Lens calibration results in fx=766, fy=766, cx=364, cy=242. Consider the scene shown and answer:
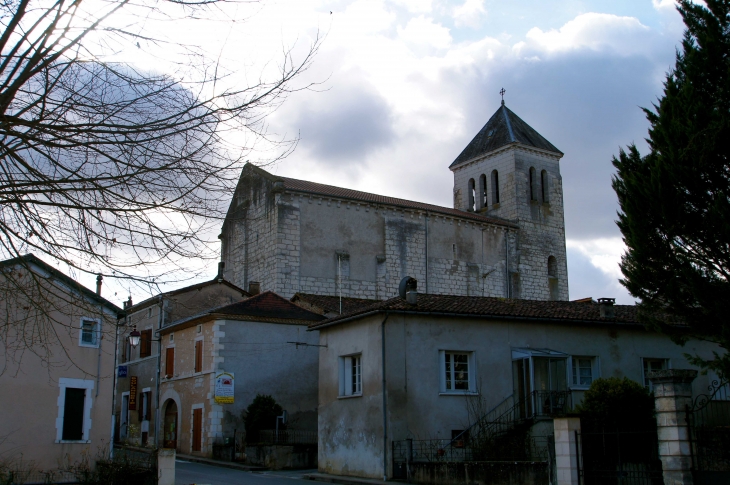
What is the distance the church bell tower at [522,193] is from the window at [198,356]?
23067mm

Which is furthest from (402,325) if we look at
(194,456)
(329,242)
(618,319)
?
(329,242)

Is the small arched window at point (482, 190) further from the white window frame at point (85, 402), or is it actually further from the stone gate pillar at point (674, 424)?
the stone gate pillar at point (674, 424)

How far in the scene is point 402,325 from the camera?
20016 millimetres

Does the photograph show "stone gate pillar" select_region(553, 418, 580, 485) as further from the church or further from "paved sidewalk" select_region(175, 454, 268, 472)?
the church

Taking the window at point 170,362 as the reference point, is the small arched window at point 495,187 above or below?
above

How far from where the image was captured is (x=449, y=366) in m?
20.6

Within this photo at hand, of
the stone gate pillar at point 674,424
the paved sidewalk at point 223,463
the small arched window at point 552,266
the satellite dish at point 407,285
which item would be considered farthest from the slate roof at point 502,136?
the stone gate pillar at point 674,424

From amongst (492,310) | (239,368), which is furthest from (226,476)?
(492,310)

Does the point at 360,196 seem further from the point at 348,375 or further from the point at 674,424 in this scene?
the point at 674,424

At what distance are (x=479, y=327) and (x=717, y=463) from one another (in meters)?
7.80

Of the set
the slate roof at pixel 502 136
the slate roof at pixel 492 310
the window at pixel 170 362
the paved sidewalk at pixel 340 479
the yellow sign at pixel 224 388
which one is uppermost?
the slate roof at pixel 502 136

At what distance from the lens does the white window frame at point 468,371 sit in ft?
66.1

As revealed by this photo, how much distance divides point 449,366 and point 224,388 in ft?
33.0

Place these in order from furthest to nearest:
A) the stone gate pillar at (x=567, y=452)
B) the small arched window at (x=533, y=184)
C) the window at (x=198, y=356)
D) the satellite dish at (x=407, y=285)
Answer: the small arched window at (x=533, y=184) → the window at (x=198, y=356) → the satellite dish at (x=407, y=285) → the stone gate pillar at (x=567, y=452)
